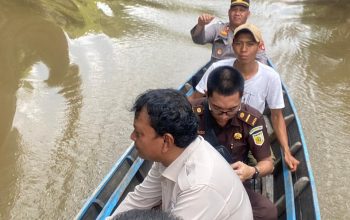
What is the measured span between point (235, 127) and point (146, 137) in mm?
1188

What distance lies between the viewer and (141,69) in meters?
7.82

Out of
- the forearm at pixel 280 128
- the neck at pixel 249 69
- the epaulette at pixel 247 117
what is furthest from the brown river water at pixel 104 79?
the epaulette at pixel 247 117

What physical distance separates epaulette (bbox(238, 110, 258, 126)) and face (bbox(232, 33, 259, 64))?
0.58m

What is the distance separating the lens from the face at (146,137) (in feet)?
5.92

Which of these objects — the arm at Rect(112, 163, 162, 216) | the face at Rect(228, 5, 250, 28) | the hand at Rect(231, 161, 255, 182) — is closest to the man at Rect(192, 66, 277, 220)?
the hand at Rect(231, 161, 255, 182)

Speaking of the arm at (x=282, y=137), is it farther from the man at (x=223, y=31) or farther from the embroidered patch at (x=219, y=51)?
the embroidered patch at (x=219, y=51)

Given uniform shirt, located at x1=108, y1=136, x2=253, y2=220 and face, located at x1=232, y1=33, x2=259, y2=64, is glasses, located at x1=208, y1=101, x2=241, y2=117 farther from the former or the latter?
uniform shirt, located at x1=108, y1=136, x2=253, y2=220

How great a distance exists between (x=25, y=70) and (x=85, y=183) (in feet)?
10.4

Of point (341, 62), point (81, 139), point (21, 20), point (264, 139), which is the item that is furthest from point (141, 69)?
point (264, 139)

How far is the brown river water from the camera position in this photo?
4.77 m

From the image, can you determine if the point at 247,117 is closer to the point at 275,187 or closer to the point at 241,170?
the point at 241,170

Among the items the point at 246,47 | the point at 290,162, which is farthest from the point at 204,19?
the point at 290,162

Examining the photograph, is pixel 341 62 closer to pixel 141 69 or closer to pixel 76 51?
pixel 141 69

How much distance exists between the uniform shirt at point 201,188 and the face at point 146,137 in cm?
11
